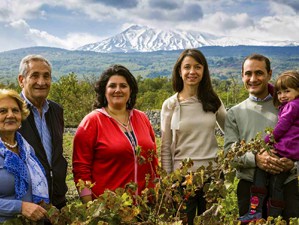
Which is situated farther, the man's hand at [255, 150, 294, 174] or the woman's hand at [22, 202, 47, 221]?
the man's hand at [255, 150, 294, 174]

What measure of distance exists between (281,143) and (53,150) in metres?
1.95

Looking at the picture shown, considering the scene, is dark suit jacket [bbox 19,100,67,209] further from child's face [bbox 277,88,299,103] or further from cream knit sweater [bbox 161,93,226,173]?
child's face [bbox 277,88,299,103]

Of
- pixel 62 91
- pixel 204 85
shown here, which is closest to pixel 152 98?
pixel 62 91

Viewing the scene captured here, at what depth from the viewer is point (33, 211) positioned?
231 cm

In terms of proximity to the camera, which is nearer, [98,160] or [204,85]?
[98,160]

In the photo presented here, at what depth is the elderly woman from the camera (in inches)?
96.3

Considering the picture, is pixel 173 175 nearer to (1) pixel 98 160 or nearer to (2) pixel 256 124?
(1) pixel 98 160

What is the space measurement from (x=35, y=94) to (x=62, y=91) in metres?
41.7

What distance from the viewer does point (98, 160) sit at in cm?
327

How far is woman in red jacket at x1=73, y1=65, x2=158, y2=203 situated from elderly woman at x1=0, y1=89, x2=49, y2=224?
56 cm

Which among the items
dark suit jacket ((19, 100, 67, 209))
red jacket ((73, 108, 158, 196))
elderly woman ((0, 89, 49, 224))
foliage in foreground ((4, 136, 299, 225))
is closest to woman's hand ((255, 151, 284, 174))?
red jacket ((73, 108, 158, 196))

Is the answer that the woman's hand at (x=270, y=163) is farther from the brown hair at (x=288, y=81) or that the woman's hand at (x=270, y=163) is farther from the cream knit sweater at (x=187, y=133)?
the brown hair at (x=288, y=81)

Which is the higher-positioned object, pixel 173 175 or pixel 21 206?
pixel 173 175

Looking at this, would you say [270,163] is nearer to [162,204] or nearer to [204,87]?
[204,87]
